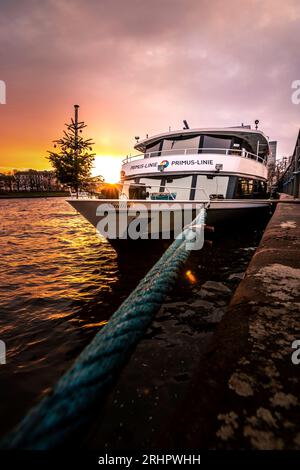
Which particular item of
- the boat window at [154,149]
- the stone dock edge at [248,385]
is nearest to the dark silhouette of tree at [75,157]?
the boat window at [154,149]

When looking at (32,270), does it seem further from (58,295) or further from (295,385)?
(295,385)

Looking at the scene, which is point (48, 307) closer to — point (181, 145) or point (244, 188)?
point (181, 145)

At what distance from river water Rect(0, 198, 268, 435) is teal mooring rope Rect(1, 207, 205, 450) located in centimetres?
219

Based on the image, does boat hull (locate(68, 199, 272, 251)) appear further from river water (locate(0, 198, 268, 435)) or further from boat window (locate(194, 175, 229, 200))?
boat window (locate(194, 175, 229, 200))

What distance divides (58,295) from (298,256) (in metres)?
4.18

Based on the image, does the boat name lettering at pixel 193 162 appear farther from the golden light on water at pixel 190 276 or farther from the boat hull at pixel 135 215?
the golden light on water at pixel 190 276

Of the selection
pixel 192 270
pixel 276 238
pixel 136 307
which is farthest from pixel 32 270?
pixel 136 307

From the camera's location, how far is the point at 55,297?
16.0 feet

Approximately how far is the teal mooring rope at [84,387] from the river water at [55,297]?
219cm

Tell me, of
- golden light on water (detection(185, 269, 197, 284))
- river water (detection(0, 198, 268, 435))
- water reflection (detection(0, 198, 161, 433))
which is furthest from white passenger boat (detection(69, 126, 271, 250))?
golden light on water (detection(185, 269, 197, 284))

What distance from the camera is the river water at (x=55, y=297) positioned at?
2865 millimetres

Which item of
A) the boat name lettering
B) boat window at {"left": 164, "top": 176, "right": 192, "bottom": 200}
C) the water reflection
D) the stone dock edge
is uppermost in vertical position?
the boat name lettering

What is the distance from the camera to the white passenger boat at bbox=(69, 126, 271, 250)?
6977 millimetres

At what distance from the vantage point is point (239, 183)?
1037cm
